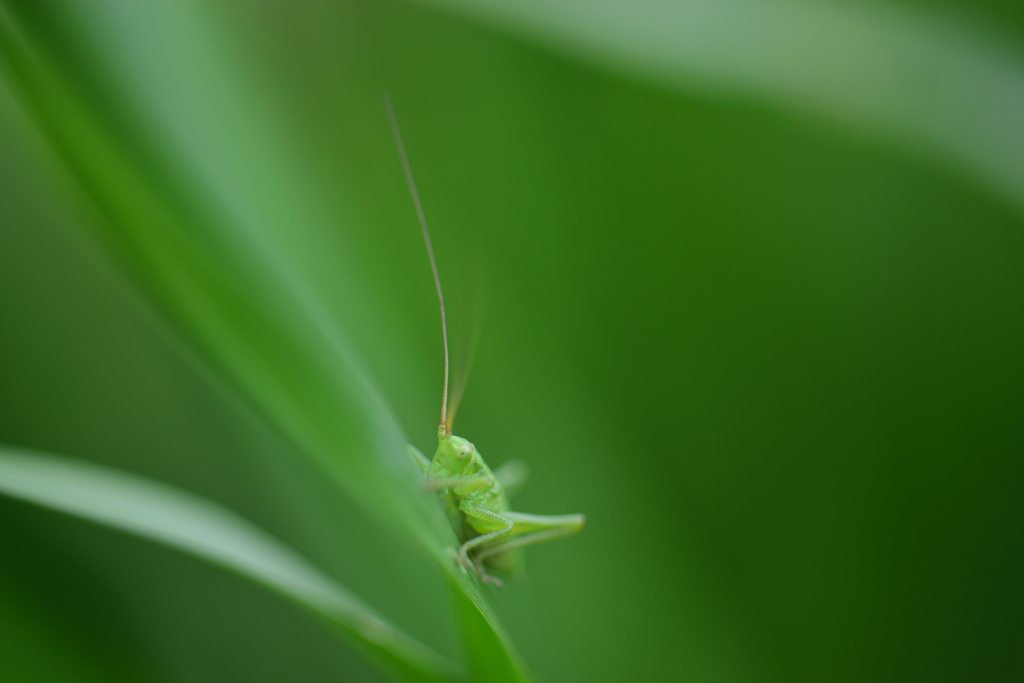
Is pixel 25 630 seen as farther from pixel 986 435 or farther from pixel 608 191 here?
pixel 986 435

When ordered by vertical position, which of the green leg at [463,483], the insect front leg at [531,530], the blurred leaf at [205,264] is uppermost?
the blurred leaf at [205,264]

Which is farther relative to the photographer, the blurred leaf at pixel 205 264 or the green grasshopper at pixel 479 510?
the green grasshopper at pixel 479 510

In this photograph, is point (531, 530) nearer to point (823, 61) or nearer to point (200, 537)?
point (200, 537)

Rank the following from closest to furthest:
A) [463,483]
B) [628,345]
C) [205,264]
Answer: [205,264], [463,483], [628,345]

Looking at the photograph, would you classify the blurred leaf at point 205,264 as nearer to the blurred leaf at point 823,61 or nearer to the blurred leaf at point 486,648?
the blurred leaf at point 486,648

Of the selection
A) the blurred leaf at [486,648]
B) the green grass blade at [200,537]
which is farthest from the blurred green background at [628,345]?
the blurred leaf at [486,648]

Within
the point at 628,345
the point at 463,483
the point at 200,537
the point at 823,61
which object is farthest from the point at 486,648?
the point at 823,61

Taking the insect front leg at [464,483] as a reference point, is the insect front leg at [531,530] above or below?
below
